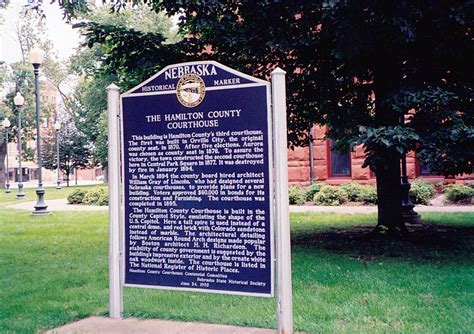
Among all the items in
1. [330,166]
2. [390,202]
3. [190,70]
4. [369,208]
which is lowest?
[369,208]

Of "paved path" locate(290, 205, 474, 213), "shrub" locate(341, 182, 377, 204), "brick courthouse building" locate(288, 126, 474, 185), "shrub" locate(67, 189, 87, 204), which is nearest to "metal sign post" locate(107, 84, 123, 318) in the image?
"paved path" locate(290, 205, 474, 213)

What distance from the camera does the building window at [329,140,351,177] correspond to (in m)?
25.4

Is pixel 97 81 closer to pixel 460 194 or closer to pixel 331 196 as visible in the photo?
pixel 331 196

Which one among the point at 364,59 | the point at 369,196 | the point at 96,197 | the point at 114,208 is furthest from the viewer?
the point at 96,197

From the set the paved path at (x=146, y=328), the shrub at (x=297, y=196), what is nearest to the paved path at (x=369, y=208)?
the shrub at (x=297, y=196)

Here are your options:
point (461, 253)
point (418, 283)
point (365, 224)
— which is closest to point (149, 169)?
point (418, 283)

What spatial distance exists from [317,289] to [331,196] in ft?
47.7

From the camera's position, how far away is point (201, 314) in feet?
20.6

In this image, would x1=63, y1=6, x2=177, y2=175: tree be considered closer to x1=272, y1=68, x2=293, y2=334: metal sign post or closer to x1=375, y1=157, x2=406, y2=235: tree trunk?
x1=375, y1=157, x2=406, y2=235: tree trunk

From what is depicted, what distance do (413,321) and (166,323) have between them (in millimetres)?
2568

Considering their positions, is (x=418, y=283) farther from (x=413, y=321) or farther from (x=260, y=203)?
(x=260, y=203)

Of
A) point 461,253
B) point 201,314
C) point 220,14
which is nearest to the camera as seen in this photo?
point 201,314

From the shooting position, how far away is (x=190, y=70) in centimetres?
559

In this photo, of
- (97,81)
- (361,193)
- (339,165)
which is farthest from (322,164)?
(97,81)
